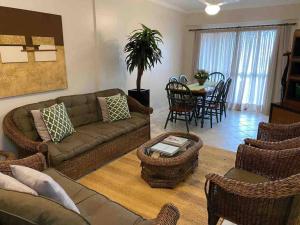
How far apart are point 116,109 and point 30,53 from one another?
1324 millimetres

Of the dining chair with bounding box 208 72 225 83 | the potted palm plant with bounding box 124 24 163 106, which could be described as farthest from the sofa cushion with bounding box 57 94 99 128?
the dining chair with bounding box 208 72 225 83

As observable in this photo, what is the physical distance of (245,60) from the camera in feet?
18.0

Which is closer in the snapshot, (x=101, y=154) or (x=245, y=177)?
(x=245, y=177)

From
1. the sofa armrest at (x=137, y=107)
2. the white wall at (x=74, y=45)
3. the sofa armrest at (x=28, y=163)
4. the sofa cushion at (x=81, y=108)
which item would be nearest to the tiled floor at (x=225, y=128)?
the sofa armrest at (x=137, y=107)

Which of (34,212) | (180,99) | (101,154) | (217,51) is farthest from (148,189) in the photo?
(217,51)

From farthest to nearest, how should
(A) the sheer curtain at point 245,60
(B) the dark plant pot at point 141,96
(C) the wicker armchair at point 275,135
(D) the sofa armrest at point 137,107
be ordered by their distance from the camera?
(A) the sheer curtain at point 245,60 → (B) the dark plant pot at point 141,96 → (D) the sofa armrest at point 137,107 → (C) the wicker armchair at point 275,135

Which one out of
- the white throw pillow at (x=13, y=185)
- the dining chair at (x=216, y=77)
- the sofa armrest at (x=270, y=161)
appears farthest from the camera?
the dining chair at (x=216, y=77)

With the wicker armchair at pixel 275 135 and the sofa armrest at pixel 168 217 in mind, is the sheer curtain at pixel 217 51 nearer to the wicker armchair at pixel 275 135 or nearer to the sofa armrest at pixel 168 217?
the wicker armchair at pixel 275 135

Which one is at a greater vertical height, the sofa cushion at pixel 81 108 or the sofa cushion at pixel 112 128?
the sofa cushion at pixel 81 108

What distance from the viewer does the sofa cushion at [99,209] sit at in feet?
4.40

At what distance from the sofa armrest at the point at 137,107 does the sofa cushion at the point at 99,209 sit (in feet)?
6.84

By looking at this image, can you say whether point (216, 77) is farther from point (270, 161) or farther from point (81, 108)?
point (270, 161)

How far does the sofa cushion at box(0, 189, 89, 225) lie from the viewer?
823 millimetres

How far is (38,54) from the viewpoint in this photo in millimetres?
2869
